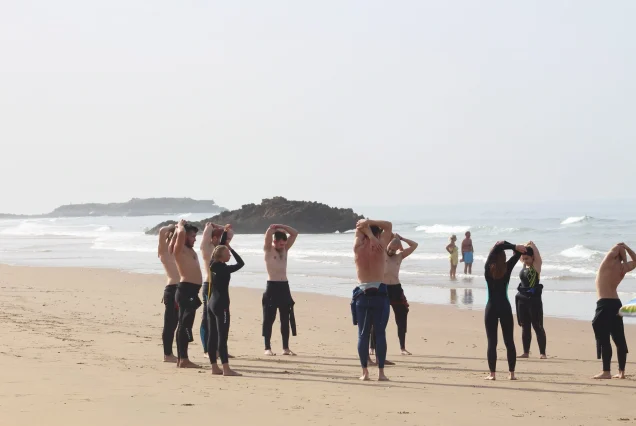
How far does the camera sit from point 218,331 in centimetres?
911

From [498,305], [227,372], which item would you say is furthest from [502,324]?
[227,372]

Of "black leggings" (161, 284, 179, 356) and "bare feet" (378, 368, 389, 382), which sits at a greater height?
"black leggings" (161, 284, 179, 356)

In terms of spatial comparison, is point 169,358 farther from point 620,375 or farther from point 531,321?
point 620,375

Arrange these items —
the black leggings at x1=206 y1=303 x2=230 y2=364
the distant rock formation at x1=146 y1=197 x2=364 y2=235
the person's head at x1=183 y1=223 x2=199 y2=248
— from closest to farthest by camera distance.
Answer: the black leggings at x1=206 y1=303 x2=230 y2=364 → the person's head at x1=183 y1=223 x2=199 y2=248 → the distant rock formation at x1=146 y1=197 x2=364 y2=235

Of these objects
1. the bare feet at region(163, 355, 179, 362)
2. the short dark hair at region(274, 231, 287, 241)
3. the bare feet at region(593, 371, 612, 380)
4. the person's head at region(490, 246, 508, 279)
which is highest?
the short dark hair at region(274, 231, 287, 241)

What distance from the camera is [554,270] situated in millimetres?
26766

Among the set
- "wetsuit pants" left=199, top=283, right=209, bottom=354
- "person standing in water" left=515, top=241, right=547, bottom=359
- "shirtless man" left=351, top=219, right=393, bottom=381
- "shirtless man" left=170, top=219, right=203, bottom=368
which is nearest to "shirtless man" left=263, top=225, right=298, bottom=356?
"wetsuit pants" left=199, top=283, right=209, bottom=354

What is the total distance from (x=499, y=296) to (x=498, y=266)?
330 mm

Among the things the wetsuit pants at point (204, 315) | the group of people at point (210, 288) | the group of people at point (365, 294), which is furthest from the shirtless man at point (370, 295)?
the wetsuit pants at point (204, 315)

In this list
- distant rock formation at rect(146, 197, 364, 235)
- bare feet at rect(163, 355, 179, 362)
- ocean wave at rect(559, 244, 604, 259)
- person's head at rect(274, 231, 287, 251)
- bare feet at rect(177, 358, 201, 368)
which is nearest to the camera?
bare feet at rect(177, 358, 201, 368)

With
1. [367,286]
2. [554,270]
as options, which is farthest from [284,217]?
[367,286]

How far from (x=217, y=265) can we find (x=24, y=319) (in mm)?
5742

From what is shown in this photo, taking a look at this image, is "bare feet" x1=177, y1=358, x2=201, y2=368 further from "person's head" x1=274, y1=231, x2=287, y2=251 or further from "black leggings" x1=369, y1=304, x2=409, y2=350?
"black leggings" x1=369, y1=304, x2=409, y2=350

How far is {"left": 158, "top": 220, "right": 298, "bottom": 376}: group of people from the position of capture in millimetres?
9055
